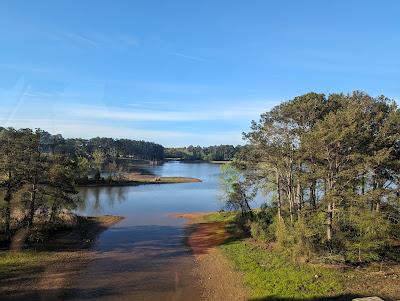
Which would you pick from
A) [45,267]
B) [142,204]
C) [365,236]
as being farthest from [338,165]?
[142,204]

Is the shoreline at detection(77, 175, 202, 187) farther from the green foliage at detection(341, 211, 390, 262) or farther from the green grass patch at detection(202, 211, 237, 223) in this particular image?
the green foliage at detection(341, 211, 390, 262)

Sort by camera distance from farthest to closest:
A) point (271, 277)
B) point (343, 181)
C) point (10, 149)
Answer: point (10, 149) → point (343, 181) → point (271, 277)

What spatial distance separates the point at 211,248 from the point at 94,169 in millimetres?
80833

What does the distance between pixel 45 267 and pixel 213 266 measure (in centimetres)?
1104

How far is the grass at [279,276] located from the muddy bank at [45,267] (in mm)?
10426

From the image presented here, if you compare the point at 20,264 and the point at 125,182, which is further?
the point at 125,182

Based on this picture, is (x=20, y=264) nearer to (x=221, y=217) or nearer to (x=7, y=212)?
(x=7, y=212)

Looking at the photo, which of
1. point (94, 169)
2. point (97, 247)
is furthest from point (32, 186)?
point (94, 169)

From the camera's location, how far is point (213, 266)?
26.6m

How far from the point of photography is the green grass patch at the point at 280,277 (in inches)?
798

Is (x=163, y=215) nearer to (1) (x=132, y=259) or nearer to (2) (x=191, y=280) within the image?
(1) (x=132, y=259)

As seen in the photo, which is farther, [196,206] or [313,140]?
[196,206]

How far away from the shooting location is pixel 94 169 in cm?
10756

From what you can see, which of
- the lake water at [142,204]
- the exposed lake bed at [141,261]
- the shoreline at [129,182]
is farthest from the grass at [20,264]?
the shoreline at [129,182]
